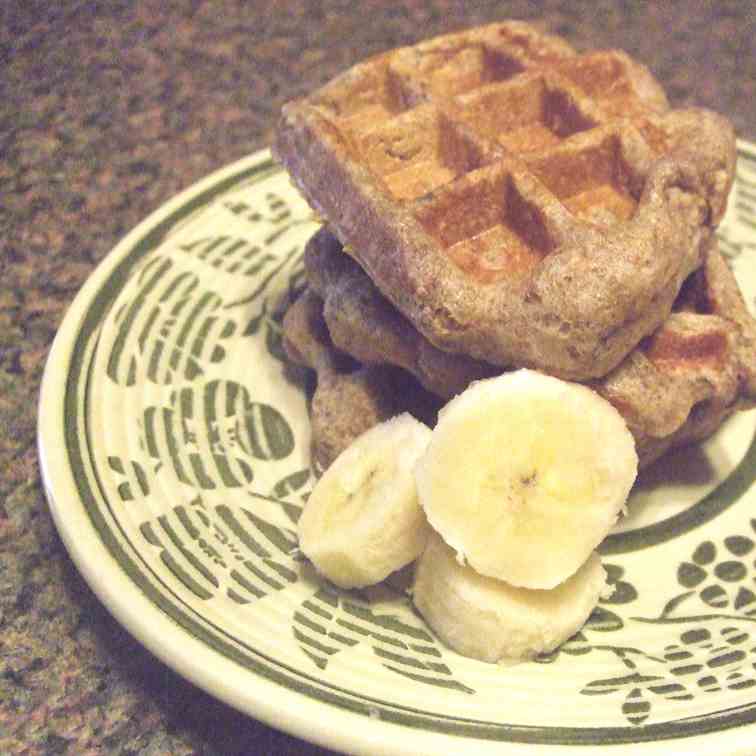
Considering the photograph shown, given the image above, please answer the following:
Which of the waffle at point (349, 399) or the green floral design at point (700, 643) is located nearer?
the green floral design at point (700, 643)

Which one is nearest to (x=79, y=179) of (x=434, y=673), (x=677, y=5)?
(x=434, y=673)

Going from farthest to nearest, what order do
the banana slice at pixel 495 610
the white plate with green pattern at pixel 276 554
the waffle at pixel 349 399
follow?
the waffle at pixel 349 399 → the banana slice at pixel 495 610 → the white plate with green pattern at pixel 276 554

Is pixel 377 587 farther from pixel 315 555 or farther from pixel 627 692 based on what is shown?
pixel 627 692

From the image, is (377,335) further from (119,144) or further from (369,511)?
(119,144)

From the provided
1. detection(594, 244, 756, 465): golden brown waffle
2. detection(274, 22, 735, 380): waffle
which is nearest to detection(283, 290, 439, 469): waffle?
detection(274, 22, 735, 380): waffle

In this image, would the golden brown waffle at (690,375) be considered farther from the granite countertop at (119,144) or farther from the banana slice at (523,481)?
the granite countertop at (119,144)

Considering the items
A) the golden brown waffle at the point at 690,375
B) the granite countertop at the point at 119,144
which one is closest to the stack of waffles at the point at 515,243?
the golden brown waffle at the point at 690,375

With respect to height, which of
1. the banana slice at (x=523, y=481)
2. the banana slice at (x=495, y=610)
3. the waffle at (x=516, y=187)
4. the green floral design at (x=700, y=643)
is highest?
the waffle at (x=516, y=187)

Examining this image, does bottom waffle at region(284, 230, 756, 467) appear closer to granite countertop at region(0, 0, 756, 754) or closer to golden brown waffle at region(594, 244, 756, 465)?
golden brown waffle at region(594, 244, 756, 465)
